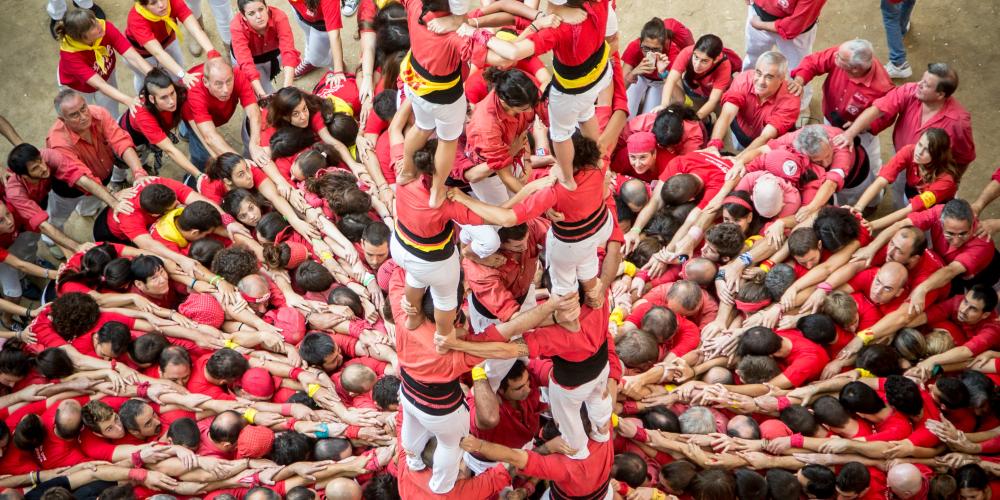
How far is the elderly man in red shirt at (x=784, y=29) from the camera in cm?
713

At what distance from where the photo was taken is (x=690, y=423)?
545 cm

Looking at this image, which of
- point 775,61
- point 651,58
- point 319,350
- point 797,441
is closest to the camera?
point 797,441

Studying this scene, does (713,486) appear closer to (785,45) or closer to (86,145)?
(785,45)

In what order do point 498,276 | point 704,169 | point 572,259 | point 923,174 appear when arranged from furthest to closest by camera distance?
point 704,169 < point 923,174 < point 498,276 < point 572,259

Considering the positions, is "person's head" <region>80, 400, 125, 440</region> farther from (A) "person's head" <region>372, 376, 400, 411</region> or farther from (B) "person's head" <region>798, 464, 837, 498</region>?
(B) "person's head" <region>798, 464, 837, 498</region>

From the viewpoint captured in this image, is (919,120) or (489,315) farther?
(919,120)

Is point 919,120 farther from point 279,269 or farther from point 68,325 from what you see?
point 68,325

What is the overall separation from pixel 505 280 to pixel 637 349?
1075mm

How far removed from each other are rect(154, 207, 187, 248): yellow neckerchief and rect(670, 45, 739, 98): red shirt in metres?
3.85

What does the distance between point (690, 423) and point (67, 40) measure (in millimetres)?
5318

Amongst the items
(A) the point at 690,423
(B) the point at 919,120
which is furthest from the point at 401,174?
(B) the point at 919,120

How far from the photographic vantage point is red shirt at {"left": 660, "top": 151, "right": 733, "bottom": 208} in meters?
6.46

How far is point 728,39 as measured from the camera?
8.42 meters

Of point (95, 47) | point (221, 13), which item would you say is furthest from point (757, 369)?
point (221, 13)
